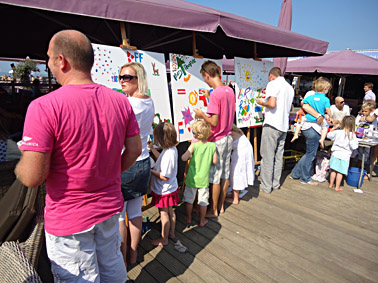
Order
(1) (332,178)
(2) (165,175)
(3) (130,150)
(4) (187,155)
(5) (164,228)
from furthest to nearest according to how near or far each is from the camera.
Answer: (1) (332,178)
(4) (187,155)
(5) (164,228)
(2) (165,175)
(3) (130,150)

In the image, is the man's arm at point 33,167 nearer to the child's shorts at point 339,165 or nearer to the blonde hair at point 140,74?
the blonde hair at point 140,74

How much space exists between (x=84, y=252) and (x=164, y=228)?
4.11 ft

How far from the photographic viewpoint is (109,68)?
2.37 meters

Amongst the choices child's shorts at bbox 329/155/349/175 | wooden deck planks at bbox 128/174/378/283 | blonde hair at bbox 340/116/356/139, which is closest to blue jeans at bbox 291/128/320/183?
child's shorts at bbox 329/155/349/175

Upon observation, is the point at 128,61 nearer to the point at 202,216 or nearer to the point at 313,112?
the point at 202,216

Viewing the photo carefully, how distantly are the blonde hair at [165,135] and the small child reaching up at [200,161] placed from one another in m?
0.35

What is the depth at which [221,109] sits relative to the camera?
273cm

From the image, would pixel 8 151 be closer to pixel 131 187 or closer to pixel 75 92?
pixel 131 187

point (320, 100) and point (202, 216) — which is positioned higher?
point (320, 100)

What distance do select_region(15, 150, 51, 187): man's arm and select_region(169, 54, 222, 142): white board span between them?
2.04 m

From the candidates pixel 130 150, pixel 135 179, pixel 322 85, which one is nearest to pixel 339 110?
pixel 322 85

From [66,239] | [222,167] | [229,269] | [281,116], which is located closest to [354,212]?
[281,116]

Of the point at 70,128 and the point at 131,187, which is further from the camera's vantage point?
the point at 131,187

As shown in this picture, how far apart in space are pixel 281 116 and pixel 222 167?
4.37 ft
